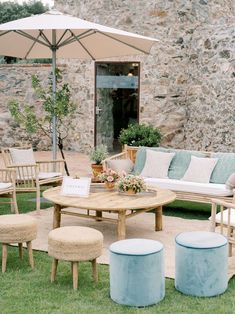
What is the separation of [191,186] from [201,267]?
2986 millimetres

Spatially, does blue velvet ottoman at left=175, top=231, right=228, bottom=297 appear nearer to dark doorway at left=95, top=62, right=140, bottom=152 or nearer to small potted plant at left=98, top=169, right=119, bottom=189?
small potted plant at left=98, top=169, right=119, bottom=189

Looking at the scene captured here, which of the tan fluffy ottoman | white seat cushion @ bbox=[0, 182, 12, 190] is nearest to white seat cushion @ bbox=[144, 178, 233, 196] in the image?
white seat cushion @ bbox=[0, 182, 12, 190]

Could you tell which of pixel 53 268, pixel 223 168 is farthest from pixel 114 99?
pixel 53 268

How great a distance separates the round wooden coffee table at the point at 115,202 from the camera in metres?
6.11

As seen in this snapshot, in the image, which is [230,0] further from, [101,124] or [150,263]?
[150,263]

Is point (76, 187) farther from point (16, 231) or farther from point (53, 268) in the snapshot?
point (53, 268)

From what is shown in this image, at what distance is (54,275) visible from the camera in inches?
201

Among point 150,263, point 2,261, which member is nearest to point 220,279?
point 150,263

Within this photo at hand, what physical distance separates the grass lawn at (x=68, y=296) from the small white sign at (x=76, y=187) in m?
1.08

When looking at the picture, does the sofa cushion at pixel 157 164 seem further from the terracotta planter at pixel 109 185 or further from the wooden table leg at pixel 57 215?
the wooden table leg at pixel 57 215

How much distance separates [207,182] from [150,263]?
345 centimetres

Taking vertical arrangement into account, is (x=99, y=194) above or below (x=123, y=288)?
above

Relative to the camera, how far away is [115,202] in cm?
630

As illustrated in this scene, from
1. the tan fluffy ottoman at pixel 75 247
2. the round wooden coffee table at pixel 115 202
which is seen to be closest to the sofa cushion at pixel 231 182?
the round wooden coffee table at pixel 115 202
